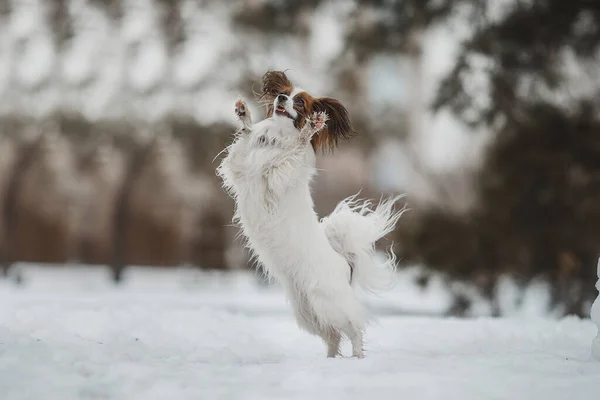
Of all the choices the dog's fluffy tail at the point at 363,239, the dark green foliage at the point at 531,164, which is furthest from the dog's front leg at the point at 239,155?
the dark green foliage at the point at 531,164

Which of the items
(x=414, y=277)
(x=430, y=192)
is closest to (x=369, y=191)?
(x=430, y=192)

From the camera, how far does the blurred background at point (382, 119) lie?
10039mm

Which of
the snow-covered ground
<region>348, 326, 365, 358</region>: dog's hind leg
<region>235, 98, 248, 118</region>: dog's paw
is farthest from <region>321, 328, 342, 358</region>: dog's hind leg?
<region>235, 98, 248, 118</region>: dog's paw

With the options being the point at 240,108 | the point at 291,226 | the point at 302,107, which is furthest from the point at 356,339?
the point at 240,108

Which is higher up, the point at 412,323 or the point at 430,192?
the point at 430,192

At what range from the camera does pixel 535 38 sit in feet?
33.2

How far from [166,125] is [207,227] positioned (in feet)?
14.2

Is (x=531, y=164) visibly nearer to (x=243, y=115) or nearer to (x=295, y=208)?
(x=295, y=208)

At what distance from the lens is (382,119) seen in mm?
14688

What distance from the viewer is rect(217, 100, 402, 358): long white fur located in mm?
4621

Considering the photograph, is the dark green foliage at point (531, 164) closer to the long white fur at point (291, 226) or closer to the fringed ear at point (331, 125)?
the fringed ear at point (331, 125)

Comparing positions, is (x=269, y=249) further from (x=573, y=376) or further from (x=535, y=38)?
(x=535, y=38)

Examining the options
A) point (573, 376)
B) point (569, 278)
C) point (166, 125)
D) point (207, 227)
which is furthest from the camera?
point (207, 227)

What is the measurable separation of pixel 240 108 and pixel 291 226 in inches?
33.8
